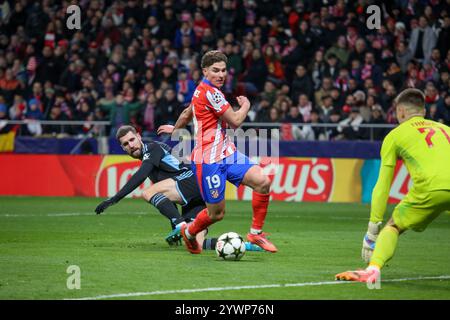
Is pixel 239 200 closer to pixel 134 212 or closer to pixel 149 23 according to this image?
pixel 134 212

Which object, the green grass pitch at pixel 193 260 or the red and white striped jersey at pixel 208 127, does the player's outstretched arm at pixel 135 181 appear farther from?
the red and white striped jersey at pixel 208 127

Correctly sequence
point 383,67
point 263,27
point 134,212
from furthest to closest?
point 263,27 < point 383,67 < point 134,212

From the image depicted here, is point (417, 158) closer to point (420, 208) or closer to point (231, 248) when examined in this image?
point (420, 208)

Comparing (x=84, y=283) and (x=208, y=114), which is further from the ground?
(x=208, y=114)

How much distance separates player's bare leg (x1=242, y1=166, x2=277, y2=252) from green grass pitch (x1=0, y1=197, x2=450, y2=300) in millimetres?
181

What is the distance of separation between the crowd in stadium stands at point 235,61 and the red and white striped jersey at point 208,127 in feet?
37.3

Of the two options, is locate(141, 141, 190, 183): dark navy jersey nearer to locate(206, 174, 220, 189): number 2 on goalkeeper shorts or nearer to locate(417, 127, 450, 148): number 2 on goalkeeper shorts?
locate(206, 174, 220, 189): number 2 on goalkeeper shorts

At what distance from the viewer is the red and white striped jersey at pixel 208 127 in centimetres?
1094

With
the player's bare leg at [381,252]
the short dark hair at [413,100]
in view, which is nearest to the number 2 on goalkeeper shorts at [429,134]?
the short dark hair at [413,100]

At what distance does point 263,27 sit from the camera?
2589 cm

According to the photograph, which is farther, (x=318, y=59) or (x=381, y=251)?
(x=318, y=59)
